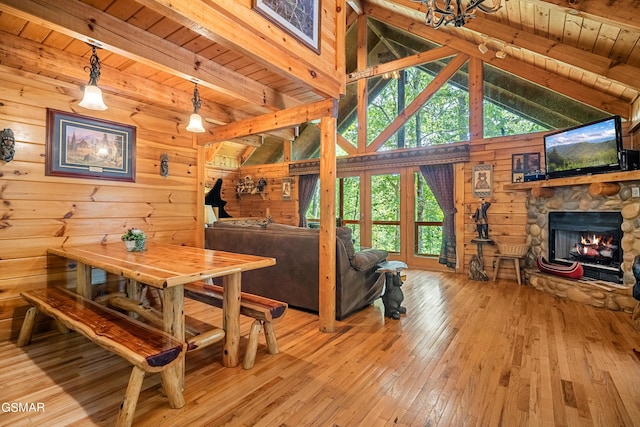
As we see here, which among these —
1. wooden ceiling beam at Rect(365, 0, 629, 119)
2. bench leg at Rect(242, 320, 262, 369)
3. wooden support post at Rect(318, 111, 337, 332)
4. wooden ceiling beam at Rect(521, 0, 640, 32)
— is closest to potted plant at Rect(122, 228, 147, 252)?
bench leg at Rect(242, 320, 262, 369)

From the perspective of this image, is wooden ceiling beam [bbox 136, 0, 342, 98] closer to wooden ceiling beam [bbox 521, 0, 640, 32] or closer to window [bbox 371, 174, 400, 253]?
wooden ceiling beam [bbox 521, 0, 640, 32]

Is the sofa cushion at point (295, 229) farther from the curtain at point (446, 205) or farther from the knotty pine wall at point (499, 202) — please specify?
the knotty pine wall at point (499, 202)

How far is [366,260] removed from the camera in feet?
10.3

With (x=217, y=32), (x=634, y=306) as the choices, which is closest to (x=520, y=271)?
(x=634, y=306)

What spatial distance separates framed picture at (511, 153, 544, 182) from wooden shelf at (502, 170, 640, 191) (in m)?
0.19

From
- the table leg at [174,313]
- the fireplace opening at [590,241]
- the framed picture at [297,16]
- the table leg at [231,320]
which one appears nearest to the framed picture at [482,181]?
the fireplace opening at [590,241]

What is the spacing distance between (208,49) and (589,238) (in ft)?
16.1

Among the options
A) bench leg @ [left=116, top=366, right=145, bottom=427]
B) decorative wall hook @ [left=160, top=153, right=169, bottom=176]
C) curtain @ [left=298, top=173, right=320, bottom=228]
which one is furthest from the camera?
curtain @ [left=298, top=173, right=320, bottom=228]

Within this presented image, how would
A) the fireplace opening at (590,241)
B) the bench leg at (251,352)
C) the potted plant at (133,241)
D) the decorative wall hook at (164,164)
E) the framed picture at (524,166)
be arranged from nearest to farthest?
1. the bench leg at (251,352)
2. the potted plant at (133,241)
3. the decorative wall hook at (164,164)
4. the fireplace opening at (590,241)
5. the framed picture at (524,166)

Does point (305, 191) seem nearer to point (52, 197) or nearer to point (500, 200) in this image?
point (500, 200)

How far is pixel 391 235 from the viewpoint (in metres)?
6.02

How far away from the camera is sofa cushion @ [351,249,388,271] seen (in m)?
3.05

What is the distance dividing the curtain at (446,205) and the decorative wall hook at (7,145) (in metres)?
5.44

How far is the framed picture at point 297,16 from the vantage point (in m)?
1.96
